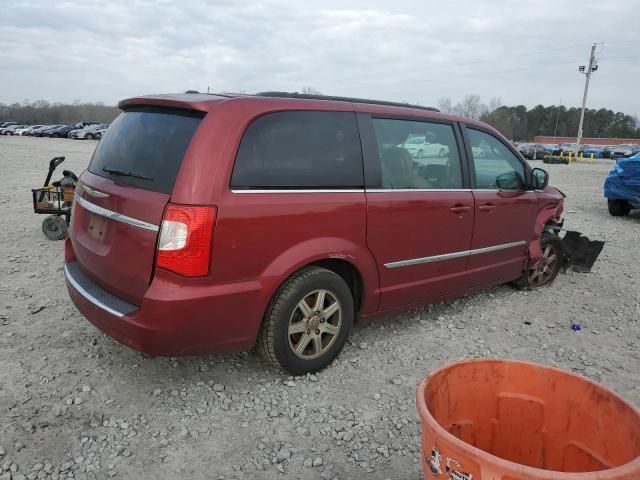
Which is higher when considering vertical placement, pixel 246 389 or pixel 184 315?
pixel 184 315

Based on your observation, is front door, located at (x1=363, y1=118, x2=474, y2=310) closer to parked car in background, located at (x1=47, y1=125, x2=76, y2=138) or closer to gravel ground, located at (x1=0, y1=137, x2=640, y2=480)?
gravel ground, located at (x1=0, y1=137, x2=640, y2=480)

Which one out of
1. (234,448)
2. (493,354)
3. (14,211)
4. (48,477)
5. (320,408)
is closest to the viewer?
(48,477)

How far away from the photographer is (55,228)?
682 cm

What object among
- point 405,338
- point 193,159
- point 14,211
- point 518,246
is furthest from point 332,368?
point 14,211

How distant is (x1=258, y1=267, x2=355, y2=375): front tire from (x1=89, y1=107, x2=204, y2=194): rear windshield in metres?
0.97

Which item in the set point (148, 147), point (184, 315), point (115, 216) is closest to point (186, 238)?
point (184, 315)

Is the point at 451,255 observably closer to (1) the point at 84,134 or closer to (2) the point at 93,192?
(2) the point at 93,192

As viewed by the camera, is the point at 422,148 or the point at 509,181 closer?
the point at 422,148

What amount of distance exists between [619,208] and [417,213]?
371 inches

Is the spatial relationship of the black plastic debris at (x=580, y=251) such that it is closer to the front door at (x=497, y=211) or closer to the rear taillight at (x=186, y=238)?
the front door at (x=497, y=211)

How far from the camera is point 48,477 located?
2445mm

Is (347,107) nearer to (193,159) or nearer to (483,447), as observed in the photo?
(193,159)

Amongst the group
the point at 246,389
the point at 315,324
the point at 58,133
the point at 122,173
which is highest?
the point at 122,173

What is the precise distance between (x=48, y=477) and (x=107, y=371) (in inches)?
39.4
